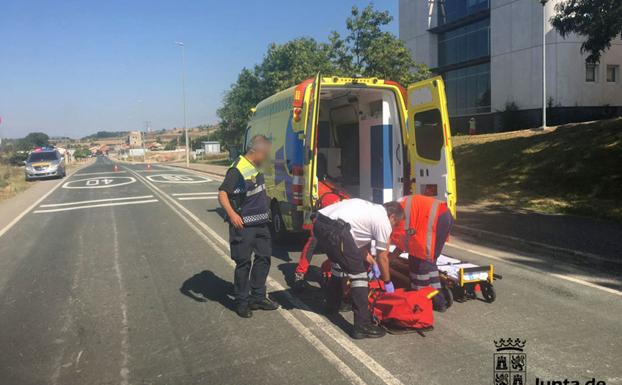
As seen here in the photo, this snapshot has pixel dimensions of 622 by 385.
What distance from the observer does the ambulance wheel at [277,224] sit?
27.7ft

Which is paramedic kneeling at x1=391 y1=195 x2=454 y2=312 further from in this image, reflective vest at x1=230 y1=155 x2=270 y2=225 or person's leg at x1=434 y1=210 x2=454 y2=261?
reflective vest at x1=230 y1=155 x2=270 y2=225

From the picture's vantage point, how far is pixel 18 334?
4.80 meters

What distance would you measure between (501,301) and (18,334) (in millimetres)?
4849

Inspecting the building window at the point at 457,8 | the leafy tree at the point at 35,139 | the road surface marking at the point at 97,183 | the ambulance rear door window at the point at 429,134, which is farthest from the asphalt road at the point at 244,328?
the leafy tree at the point at 35,139

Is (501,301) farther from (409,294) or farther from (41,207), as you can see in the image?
(41,207)

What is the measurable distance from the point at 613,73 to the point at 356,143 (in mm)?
27526

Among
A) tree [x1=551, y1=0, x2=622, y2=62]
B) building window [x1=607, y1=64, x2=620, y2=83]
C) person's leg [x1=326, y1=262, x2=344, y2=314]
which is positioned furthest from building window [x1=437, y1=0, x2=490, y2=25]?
person's leg [x1=326, y1=262, x2=344, y2=314]

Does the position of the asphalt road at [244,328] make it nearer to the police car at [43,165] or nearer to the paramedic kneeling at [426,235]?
the paramedic kneeling at [426,235]

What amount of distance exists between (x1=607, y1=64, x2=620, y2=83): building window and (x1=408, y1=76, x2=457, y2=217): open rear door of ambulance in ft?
91.7

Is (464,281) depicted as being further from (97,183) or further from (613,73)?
(613,73)

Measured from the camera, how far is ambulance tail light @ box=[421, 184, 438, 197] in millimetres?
7016

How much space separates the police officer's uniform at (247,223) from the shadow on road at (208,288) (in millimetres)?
476

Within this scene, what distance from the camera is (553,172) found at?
14.5 metres

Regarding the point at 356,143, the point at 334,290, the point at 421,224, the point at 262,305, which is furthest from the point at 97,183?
the point at 421,224
